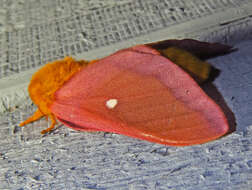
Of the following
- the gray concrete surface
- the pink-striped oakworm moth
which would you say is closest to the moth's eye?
the pink-striped oakworm moth

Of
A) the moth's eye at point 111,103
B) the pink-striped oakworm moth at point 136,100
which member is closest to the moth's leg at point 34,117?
the pink-striped oakworm moth at point 136,100

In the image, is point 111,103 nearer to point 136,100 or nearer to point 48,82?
point 136,100

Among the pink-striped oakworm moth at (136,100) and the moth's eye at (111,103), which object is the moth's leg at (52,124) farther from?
the moth's eye at (111,103)

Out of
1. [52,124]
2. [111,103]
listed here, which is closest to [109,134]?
[111,103]

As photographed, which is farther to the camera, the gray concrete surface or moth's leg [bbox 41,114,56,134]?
moth's leg [bbox 41,114,56,134]

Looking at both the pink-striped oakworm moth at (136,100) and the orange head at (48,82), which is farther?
the orange head at (48,82)

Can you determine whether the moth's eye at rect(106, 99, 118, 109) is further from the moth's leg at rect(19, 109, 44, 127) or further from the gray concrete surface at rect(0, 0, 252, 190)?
the moth's leg at rect(19, 109, 44, 127)

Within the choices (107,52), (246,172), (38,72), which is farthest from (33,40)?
(246,172)
